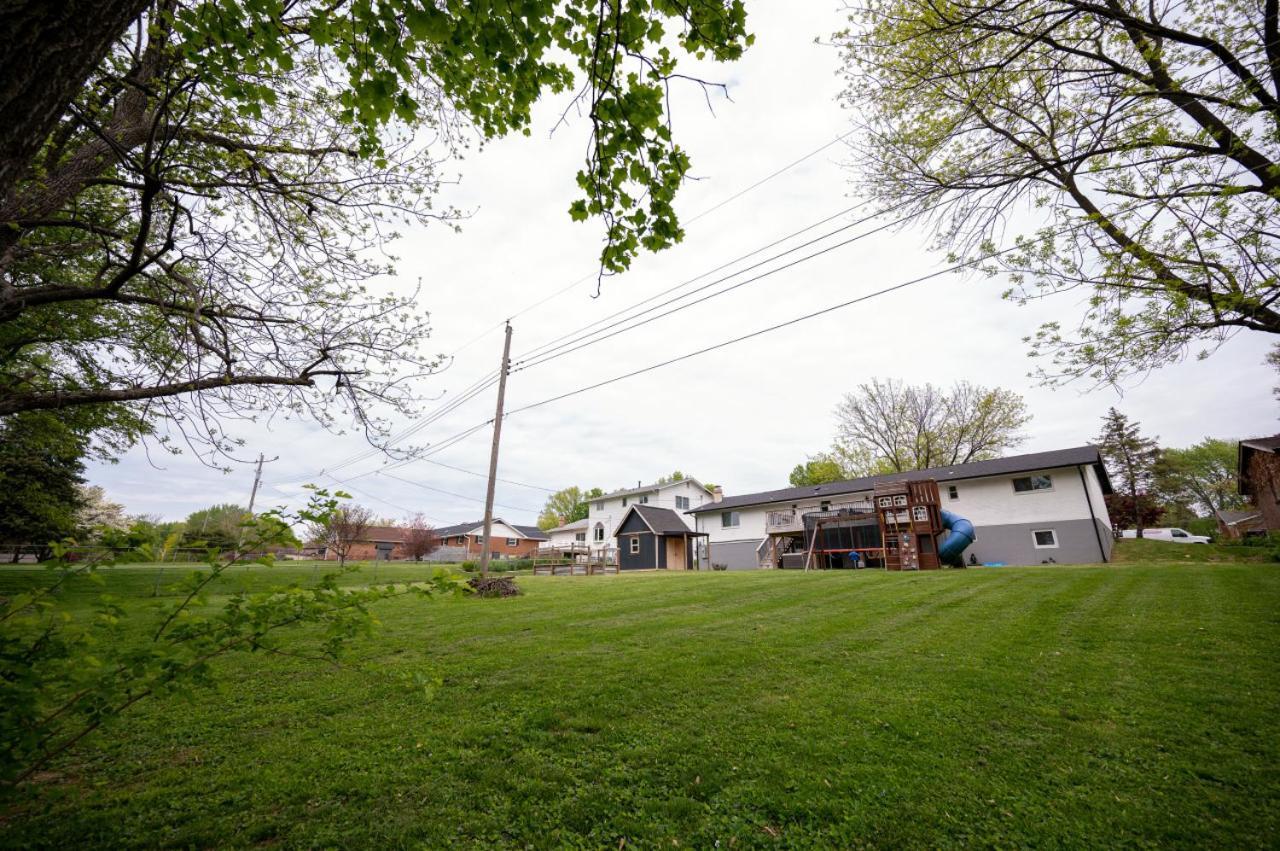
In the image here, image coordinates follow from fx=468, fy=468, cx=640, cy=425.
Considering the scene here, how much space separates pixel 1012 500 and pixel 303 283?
94.1 feet

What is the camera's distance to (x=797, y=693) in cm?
456

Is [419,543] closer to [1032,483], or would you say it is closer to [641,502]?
[641,502]

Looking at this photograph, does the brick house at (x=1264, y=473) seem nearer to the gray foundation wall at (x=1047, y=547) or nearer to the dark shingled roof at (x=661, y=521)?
the gray foundation wall at (x=1047, y=547)

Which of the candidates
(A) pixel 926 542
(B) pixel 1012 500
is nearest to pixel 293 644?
(A) pixel 926 542

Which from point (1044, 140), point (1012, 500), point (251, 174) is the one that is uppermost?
point (1044, 140)

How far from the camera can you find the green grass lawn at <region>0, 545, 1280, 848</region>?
269 cm

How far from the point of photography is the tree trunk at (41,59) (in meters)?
1.67

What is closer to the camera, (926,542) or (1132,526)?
(926,542)

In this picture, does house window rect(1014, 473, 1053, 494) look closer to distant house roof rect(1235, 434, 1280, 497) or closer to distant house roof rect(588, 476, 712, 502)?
distant house roof rect(1235, 434, 1280, 497)

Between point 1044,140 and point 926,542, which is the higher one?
point 1044,140

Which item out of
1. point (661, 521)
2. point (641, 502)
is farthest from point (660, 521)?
point (641, 502)

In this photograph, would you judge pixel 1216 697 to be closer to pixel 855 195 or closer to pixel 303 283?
pixel 855 195

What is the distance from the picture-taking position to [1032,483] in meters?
22.5

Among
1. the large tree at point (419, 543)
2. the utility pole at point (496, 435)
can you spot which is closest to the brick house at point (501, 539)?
the large tree at point (419, 543)
